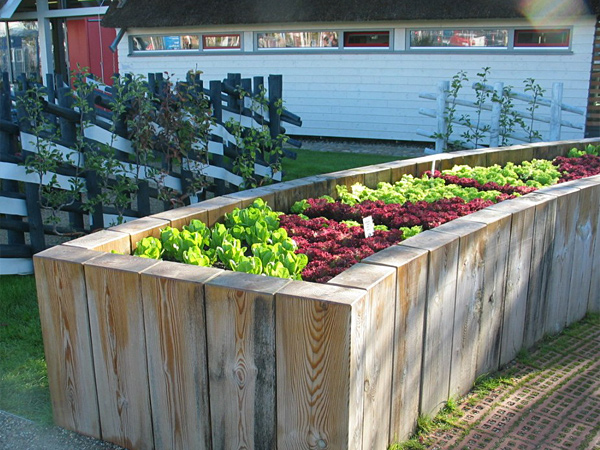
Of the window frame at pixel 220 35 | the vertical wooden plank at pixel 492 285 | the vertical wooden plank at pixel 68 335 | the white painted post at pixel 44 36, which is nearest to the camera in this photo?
the vertical wooden plank at pixel 68 335

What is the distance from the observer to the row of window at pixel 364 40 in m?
12.9

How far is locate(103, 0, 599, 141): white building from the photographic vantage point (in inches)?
496

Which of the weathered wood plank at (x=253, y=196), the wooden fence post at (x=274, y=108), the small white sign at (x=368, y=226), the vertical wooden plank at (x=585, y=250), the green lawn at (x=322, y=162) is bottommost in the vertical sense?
the green lawn at (x=322, y=162)

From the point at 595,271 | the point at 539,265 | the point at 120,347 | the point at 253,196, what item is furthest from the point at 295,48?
the point at 120,347

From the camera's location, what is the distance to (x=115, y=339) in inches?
115

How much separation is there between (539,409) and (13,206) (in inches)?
170

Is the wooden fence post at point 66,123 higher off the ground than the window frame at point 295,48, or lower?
lower

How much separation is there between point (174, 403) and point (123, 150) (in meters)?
3.54

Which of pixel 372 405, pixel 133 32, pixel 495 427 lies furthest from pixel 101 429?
pixel 133 32

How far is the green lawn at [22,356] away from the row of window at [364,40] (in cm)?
1072

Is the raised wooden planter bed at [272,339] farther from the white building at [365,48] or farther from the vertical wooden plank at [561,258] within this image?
the white building at [365,48]

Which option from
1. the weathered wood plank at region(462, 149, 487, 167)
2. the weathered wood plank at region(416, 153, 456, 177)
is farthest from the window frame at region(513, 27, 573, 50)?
the weathered wood plank at region(416, 153, 456, 177)

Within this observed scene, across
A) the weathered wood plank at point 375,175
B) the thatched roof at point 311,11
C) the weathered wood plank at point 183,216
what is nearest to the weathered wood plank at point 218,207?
the weathered wood plank at point 183,216

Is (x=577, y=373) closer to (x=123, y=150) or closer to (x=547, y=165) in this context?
(x=547, y=165)
